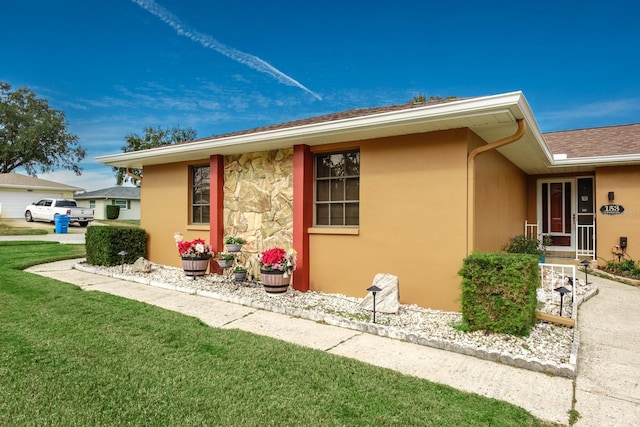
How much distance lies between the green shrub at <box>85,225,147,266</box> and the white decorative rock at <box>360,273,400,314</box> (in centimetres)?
615

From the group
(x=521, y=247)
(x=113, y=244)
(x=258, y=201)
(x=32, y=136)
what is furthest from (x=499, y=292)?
(x=32, y=136)

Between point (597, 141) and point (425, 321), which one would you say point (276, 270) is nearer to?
point (425, 321)

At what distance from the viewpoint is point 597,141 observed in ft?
34.1

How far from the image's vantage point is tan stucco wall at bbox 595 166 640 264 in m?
8.45

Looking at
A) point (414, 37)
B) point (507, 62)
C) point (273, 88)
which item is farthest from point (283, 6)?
point (507, 62)

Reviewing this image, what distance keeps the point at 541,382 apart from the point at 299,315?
2818 millimetres

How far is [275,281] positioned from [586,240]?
8601 mm

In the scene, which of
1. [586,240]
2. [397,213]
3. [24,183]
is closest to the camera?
[397,213]

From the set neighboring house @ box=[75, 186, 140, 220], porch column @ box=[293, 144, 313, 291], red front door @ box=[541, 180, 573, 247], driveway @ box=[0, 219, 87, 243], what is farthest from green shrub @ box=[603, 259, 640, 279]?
neighboring house @ box=[75, 186, 140, 220]

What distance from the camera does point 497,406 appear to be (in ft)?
8.78

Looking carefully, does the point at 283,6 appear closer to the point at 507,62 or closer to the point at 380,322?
the point at 507,62

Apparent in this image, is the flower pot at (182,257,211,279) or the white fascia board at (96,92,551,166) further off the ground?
the white fascia board at (96,92,551,166)

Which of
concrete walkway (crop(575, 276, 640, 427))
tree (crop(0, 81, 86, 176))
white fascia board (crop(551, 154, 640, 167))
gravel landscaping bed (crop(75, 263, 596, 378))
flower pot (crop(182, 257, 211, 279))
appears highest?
tree (crop(0, 81, 86, 176))

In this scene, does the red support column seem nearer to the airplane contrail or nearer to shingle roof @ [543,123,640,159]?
shingle roof @ [543,123,640,159]
